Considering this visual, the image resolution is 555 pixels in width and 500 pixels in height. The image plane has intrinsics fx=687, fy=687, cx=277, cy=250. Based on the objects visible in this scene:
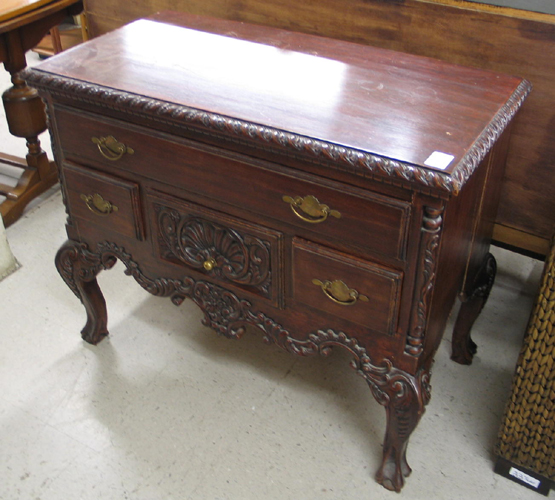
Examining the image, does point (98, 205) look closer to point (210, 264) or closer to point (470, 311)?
point (210, 264)

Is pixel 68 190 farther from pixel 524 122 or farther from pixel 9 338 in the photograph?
pixel 524 122

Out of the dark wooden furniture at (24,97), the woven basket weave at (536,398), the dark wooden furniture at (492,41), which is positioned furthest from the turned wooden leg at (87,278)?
the woven basket weave at (536,398)

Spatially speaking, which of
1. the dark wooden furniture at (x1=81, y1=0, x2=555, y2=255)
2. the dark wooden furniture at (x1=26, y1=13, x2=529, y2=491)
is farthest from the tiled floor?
the dark wooden furniture at (x1=81, y1=0, x2=555, y2=255)

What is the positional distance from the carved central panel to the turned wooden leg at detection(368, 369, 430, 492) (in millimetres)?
293

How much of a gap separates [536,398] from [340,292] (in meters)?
0.45

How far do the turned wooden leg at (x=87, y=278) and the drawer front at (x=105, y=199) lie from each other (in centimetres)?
12

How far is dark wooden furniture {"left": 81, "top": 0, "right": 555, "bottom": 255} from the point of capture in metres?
1.50

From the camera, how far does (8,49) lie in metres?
1.98

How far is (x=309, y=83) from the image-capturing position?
1307 millimetres

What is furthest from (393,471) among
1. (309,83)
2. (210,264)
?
(309,83)

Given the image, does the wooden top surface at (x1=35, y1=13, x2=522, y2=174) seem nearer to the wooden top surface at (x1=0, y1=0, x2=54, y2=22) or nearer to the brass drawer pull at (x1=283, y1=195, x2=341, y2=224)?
the brass drawer pull at (x1=283, y1=195, x2=341, y2=224)

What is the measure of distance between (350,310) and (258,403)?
0.48 m

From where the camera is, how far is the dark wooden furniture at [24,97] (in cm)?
190

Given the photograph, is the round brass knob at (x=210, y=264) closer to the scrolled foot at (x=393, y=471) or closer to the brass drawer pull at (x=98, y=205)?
the brass drawer pull at (x=98, y=205)
